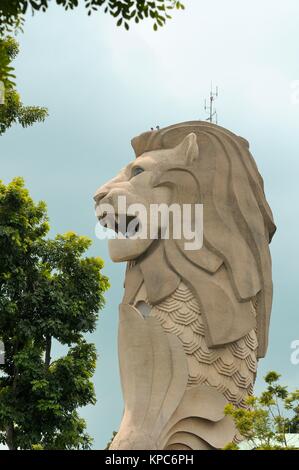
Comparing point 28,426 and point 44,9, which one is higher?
point 28,426

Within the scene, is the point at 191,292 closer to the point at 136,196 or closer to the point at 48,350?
the point at 136,196

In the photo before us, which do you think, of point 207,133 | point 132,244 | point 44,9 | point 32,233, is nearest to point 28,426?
point 32,233

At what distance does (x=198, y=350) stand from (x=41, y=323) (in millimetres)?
5061

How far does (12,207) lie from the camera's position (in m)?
18.6

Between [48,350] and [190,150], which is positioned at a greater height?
[190,150]

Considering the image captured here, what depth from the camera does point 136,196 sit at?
566 inches

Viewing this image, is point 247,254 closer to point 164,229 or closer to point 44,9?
point 164,229

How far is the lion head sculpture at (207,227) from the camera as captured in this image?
14.2 meters

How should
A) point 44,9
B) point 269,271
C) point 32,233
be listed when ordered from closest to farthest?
point 44,9, point 269,271, point 32,233

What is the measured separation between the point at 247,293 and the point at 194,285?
792mm

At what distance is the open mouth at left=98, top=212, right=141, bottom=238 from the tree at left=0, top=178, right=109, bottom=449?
157 inches

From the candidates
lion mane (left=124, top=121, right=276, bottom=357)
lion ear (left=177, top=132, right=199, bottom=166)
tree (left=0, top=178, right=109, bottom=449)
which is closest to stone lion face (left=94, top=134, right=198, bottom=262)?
lion ear (left=177, top=132, right=199, bottom=166)

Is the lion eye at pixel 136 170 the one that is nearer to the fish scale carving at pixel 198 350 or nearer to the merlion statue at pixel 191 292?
the merlion statue at pixel 191 292

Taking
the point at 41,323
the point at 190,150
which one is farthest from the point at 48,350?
the point at 190,150
